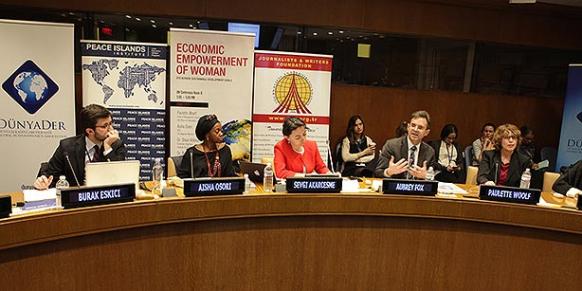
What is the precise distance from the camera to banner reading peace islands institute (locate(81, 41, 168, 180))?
4.02 metres

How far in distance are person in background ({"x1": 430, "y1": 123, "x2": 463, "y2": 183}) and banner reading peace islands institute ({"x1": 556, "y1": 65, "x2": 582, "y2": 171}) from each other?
136 centimetres

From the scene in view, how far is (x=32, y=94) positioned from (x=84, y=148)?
171 cm

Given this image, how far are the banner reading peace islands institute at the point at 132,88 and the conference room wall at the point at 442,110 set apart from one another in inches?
79.3

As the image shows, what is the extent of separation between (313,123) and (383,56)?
1.33 metres

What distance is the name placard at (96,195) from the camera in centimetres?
186

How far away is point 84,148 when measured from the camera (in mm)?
2531

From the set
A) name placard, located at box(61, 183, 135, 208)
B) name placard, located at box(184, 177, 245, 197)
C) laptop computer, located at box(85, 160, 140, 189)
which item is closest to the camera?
name placard, located at box(61, 183, 135, 208)

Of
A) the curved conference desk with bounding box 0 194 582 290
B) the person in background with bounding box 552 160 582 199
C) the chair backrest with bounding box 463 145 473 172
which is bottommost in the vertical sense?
the curved conference desk with bounding box 0 194 582 290

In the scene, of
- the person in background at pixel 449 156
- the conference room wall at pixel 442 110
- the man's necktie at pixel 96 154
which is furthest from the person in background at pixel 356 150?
the man's necktie at pixel 96 154

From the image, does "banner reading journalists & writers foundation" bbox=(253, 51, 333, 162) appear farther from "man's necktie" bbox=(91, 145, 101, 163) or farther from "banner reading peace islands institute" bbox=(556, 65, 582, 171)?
"banner reading peace islands institute" bbox=(556, 65, 582, 171)

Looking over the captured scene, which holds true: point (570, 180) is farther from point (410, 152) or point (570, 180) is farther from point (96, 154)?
point (96, 154)

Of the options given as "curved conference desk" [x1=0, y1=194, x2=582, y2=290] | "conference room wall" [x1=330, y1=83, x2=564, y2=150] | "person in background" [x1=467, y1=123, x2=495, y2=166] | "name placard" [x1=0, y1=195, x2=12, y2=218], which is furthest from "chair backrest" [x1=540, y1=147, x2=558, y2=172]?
"name placard" [x1=0, y1=195, x2=12, y2=218]

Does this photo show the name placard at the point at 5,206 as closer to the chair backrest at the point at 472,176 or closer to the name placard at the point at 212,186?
the name placard at the point at 212,186

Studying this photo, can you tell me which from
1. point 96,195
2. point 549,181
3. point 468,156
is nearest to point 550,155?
point 468,156
